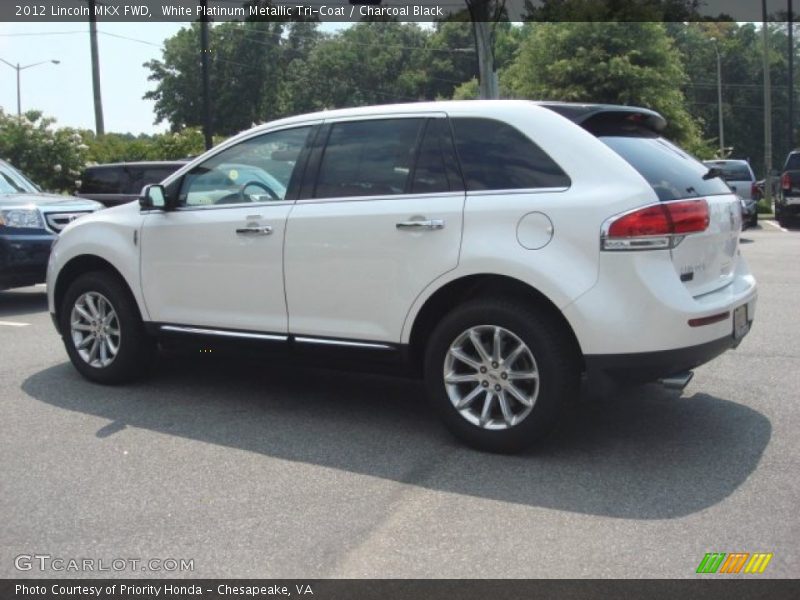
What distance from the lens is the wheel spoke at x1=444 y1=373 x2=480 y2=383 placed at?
15.6 feet

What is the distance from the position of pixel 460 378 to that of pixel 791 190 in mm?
18462

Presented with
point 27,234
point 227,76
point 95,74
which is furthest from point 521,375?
point 227,76

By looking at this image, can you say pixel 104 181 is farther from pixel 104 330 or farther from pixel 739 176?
pixel 739 176

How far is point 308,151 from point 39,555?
112 inches

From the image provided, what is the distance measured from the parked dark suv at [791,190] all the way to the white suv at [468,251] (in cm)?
1716

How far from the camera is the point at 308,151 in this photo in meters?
5.46

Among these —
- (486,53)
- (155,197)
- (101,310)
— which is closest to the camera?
(155,197)

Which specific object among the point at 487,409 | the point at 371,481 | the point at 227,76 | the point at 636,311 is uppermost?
the point at 227,76

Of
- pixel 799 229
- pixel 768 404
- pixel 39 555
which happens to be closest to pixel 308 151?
pixel 39 555

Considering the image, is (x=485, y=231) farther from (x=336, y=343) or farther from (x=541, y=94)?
(x=541, y=94)

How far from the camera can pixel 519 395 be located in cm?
462

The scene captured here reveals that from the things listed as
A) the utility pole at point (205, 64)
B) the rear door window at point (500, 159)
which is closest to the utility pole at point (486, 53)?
the utility pole at point (205, 64)

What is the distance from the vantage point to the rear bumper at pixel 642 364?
14.3ft
